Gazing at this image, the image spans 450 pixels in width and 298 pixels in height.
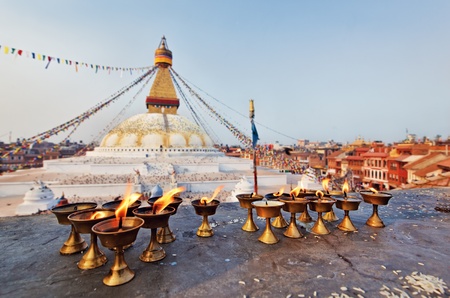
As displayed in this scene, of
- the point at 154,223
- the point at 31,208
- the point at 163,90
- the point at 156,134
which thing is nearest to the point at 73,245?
the point at 154,223

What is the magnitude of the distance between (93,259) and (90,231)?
25cm

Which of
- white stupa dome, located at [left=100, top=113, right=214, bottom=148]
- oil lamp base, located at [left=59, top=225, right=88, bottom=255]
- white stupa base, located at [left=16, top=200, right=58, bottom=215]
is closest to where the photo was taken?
oil lamp base, located at [left=59, top=225, right=88, bottom=255]

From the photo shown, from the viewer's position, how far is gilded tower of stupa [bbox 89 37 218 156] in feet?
65.7

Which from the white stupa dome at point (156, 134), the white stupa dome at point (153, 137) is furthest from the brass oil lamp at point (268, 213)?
the white stupa dome at point (156, 134)

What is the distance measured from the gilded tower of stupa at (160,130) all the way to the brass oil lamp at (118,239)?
58.3ft

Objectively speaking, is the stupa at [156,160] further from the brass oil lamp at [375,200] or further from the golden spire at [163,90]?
the brass oil lamp at [375,200]

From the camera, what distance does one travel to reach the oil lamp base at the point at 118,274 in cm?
160

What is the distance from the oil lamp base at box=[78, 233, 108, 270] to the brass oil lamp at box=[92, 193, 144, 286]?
0.22 meters

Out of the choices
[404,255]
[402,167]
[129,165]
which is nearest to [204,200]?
[404,255]

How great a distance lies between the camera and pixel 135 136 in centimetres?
2041

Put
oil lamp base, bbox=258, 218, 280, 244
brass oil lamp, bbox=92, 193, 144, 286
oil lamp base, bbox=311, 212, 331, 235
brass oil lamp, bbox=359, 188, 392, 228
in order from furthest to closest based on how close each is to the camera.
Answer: brass oil lamp, bbox=359, 188, 392, 228, oil lamp base, bbox=311, 212, 331, 235, oil lamp base, bbox=258, 218, 280, 244, brass oil lamp, bbox=92, 193, 144, 286

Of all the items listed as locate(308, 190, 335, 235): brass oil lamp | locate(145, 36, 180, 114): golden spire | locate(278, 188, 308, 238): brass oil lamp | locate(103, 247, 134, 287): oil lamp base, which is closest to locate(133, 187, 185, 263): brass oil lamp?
locate(103, 247, 134, 287): oil lamp base

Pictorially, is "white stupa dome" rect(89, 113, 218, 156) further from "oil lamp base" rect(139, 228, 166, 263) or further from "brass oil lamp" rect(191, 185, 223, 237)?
"oil lamp base" rect(139, 228, 166, 263)

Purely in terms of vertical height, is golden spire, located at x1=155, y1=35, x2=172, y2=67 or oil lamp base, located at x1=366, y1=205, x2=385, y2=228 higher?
golden spire, located at x1=155, y1=35, x2=172, y2=67
